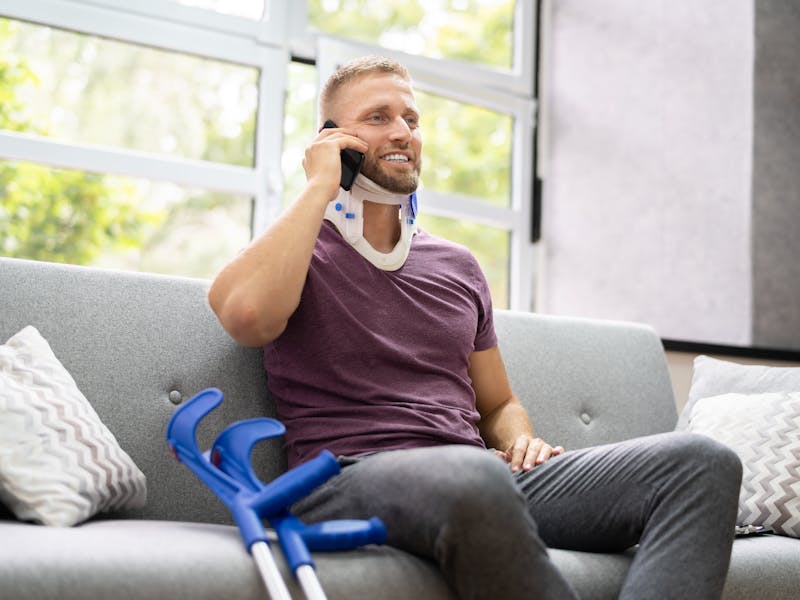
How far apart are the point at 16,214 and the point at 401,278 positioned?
2842 millimetres

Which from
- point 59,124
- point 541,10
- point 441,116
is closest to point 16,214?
point 59,124

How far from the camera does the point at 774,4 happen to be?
347cm

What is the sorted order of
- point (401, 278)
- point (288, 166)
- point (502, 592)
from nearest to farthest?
1. point (502, 592)
2. point (401, 278)
3. point (288, 166)

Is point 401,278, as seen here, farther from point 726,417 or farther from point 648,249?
point 648,249

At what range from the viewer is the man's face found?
74.0 inches

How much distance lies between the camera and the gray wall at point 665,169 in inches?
134

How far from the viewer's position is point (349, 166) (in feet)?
6.00

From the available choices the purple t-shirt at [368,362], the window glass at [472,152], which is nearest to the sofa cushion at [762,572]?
the purple t-shirt at [368,362]

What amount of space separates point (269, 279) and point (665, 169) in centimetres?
239

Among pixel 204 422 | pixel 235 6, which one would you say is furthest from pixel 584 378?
pixel 235 6

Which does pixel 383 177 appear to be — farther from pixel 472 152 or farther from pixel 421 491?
pixel 472 152

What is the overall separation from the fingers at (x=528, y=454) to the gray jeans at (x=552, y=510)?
0.08ft

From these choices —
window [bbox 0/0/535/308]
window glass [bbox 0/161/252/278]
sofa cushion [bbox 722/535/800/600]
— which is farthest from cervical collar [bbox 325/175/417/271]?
Answer: window glass [bbox 0/161/252/278]

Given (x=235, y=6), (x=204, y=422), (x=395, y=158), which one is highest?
(x=235, y=6)
